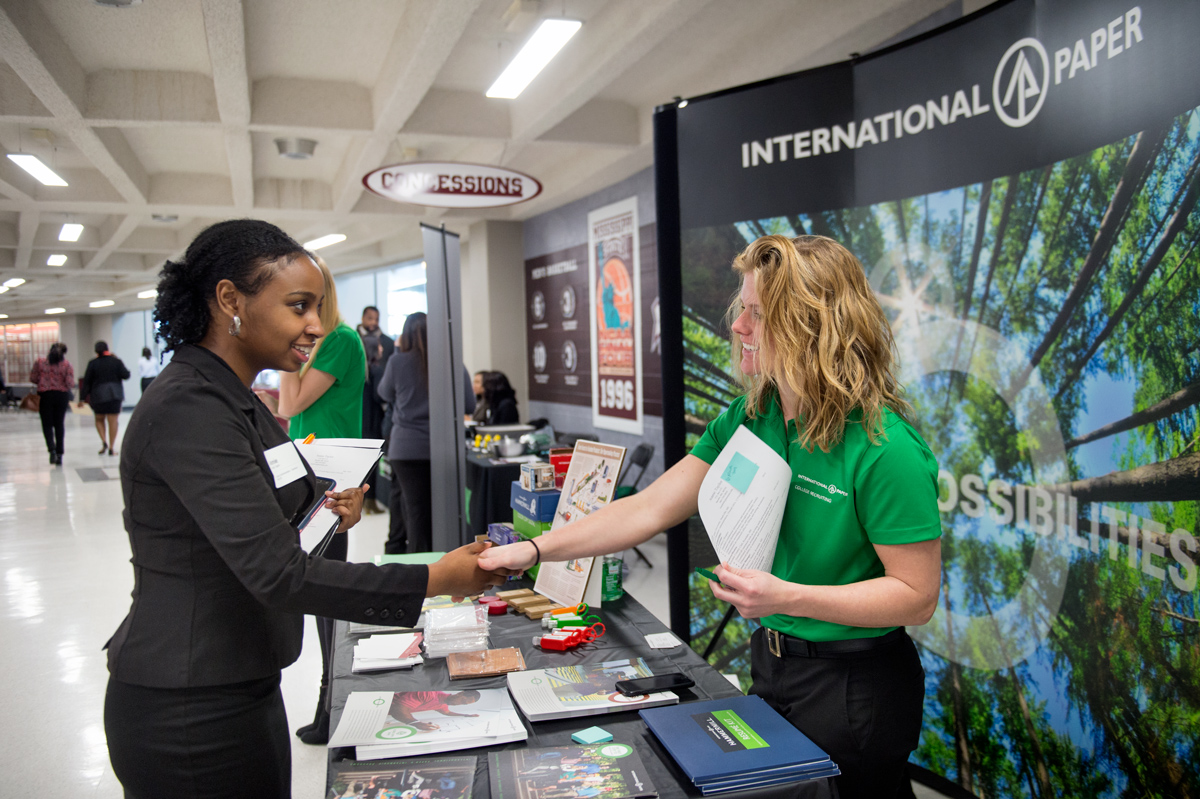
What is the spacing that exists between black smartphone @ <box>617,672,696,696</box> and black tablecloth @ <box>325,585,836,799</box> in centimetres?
3

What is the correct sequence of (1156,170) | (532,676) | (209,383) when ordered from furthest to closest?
(1156,170)
(532,676)
(209,383)

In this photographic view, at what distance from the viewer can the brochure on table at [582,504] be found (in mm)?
2043

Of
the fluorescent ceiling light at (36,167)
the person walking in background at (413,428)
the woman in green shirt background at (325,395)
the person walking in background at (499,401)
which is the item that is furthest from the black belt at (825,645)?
the fluorescent ceiling light at (36,167)

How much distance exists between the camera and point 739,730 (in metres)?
1.34

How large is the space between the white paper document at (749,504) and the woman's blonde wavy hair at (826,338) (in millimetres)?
101

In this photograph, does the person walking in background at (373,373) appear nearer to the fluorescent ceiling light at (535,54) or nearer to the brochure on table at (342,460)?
the fluorescent ceiling light at (535,54)

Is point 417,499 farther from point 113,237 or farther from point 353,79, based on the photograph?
point 113,237

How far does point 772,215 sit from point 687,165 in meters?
0.42

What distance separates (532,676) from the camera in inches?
63.6

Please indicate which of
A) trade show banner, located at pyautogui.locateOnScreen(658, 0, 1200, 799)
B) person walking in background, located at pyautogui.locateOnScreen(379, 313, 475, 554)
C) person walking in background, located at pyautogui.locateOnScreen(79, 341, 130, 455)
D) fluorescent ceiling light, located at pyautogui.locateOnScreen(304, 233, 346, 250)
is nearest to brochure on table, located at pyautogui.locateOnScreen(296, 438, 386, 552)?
trade show banner, located at pyautogui.locateOnScreen(658, 0, 1200, 799)

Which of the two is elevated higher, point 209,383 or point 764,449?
point 209,383

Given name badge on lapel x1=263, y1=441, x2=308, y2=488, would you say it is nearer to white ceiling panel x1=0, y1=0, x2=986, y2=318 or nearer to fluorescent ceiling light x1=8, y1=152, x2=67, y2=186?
white ceiling panel x1=0, y1=0, x2=986, y2=318

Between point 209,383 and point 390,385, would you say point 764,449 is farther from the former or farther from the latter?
point 390,385

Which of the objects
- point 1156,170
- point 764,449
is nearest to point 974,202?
point 1156,170
